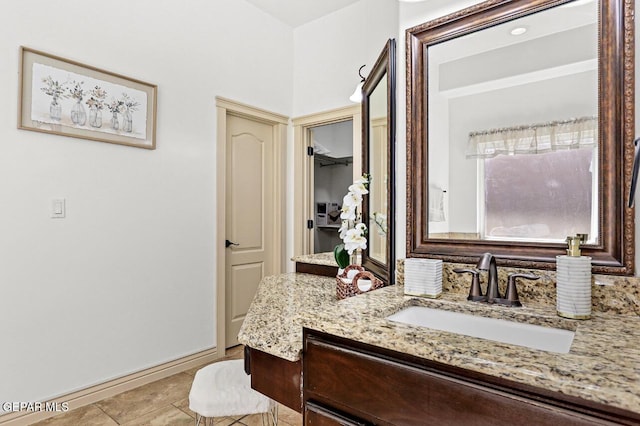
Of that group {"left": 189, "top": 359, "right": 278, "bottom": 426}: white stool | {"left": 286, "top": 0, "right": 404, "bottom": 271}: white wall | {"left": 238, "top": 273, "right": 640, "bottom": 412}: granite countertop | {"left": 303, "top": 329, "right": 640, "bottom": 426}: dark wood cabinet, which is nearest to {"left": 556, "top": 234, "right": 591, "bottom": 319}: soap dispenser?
{"left": 238, "top": 273, "right": 640, "bottom": 412}: granite countertop

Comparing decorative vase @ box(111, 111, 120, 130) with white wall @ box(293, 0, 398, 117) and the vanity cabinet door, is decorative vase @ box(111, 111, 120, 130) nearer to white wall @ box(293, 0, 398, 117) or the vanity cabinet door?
white wall @ box(293, 0, 398, 117)

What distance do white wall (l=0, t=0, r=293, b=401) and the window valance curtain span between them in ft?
6.85

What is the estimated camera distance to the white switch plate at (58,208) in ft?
6.80

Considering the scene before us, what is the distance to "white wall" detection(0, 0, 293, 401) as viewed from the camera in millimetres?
1961

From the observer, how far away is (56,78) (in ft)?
6.84

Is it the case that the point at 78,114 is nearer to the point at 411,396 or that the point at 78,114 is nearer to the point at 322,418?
the point at 322,418

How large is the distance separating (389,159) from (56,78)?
1937mm

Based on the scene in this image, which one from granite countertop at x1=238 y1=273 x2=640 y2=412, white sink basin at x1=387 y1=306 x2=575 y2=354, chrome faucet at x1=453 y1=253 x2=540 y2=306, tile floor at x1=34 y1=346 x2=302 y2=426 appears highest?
chrome faucet at x1=453 y1=253 x2=540 y2=306

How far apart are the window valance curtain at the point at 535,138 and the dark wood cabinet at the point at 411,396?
0.81 m

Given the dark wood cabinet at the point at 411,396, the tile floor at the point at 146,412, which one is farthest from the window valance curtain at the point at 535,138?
the tile floor at the point at 146,412

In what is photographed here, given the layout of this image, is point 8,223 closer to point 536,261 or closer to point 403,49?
point 403,49

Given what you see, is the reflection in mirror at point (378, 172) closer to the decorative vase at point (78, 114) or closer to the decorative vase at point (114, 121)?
the decorative vase at point (114, 121)

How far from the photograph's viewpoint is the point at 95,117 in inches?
88.4

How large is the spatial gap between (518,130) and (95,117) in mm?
2308
